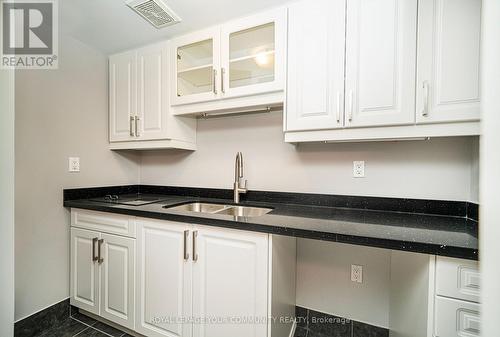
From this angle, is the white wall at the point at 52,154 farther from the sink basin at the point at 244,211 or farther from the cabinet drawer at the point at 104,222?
the sink basin at the point at 244,211

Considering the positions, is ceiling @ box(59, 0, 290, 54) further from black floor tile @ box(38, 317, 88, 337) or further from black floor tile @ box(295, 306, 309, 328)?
black floor tile @ box(38, 317, 88, 337)

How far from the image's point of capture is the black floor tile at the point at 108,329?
63.0 inches

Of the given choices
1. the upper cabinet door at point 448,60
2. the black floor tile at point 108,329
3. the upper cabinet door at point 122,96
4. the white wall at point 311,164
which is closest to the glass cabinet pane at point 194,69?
the white wall at point 311,164

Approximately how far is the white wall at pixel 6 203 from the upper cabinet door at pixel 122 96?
46.0 inches

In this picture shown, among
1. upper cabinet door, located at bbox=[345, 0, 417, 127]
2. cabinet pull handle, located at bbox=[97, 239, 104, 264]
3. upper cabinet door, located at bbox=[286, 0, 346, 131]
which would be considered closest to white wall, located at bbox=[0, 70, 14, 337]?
cabinet pull handle, located at bbox=[97, 239, 104, 264]

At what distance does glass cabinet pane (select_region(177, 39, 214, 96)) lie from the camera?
1713 mm

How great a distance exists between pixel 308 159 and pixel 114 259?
1566 millimetres

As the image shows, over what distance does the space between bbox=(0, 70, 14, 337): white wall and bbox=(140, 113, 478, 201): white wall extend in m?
1.31

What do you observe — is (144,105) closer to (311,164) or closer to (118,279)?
(118,279)

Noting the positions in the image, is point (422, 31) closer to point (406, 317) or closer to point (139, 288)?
point (406, 317)

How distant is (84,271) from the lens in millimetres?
1720

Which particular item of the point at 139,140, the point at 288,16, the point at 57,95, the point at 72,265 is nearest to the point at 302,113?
the point at 288,16

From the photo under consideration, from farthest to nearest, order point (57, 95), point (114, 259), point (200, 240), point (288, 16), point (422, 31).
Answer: point (57, 95) → point (114, 259) → point (288, 16) → point (200, 240) → point (422, 31)

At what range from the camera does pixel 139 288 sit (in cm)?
149
